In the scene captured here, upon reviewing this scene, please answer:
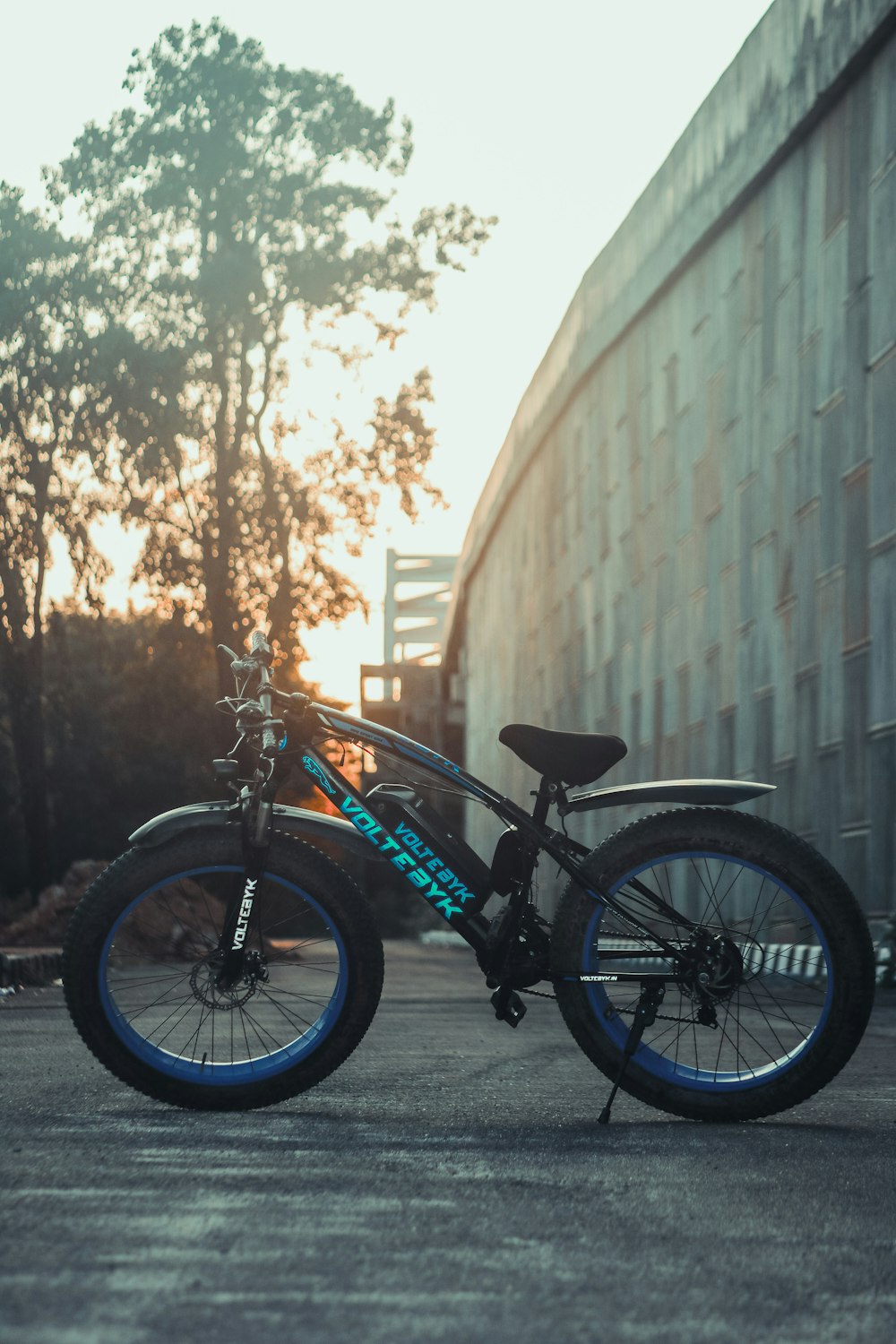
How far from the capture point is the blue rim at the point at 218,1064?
4594 millimetres

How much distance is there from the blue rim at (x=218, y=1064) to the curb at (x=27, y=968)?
5721mm

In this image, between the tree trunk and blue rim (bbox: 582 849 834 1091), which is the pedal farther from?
the tree trunk

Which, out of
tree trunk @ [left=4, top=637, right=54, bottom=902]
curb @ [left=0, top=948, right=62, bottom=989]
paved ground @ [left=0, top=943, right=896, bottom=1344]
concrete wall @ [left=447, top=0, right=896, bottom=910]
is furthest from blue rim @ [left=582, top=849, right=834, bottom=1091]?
tree trunk @ [left=4, top=637, right=54, bottom=902]

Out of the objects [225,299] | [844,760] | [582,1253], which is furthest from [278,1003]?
[225,299]

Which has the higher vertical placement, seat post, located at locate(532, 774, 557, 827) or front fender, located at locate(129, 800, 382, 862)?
seat post, located at locate(532, 774, 557, 827)

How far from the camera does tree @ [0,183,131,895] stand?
2962cm

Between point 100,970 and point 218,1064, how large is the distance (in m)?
0.37

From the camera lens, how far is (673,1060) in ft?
15.0

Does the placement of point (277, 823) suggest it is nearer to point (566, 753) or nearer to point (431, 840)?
point (431, 840)

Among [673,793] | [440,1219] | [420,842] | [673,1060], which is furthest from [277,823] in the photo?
[440,1219]

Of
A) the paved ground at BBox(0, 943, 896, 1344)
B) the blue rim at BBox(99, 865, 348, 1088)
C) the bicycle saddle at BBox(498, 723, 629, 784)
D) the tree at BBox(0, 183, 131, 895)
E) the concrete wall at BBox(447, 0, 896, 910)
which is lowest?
the paved ground at BBox(0, 943, 896, 1344)

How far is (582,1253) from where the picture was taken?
9.51 ft

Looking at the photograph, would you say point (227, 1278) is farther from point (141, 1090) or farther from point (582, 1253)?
point (141, 1090)

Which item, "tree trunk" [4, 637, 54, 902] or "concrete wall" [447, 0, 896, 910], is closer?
"concrete wall" [447, 0, 896, 910]
